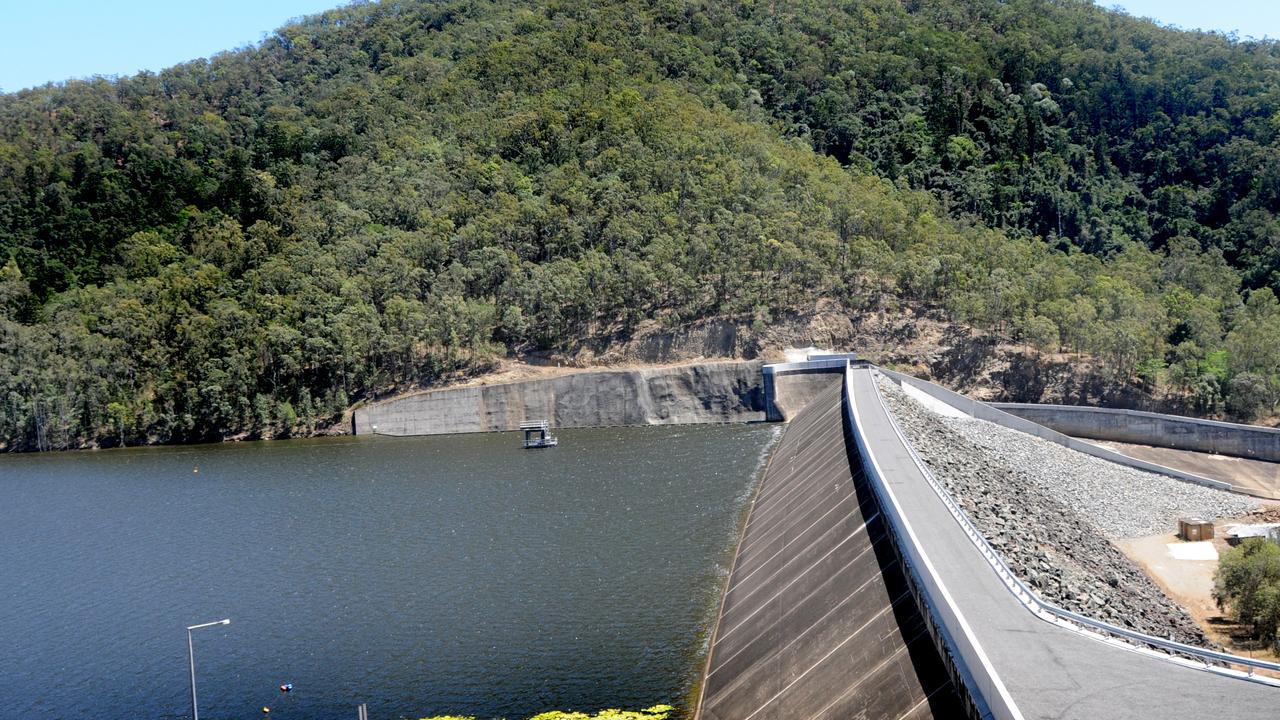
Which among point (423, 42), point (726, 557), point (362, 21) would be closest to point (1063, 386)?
point (726, 557)

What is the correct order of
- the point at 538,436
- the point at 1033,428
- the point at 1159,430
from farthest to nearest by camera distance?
the point at 538,436 → the point at 1033,428 → the point at 1159,430

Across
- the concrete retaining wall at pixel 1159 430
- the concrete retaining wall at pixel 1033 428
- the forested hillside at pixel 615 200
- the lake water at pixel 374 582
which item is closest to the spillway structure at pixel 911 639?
the lake water at pixel 374 582

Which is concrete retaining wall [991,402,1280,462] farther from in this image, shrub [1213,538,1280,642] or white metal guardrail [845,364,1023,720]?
white metal guardrail [845,364,1023,720]

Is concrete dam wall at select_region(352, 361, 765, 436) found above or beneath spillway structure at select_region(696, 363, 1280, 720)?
above

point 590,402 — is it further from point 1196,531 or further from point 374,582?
point 1196,531

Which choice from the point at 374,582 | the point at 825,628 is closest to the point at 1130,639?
the point at 825,628

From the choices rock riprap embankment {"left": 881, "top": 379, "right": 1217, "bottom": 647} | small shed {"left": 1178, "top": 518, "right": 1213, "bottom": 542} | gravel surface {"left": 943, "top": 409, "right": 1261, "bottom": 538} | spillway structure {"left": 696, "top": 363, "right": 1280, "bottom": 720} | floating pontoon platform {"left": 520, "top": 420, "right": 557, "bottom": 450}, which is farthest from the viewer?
floating pontoon platform {"left": 520, "top": 420, "right": 557, "bottom": 450}

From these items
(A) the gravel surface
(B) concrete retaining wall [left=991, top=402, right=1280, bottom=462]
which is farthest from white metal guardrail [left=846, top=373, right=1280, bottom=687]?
(B) concrete retaining wall [left=991, top=402, right=1280, bottom=462]
